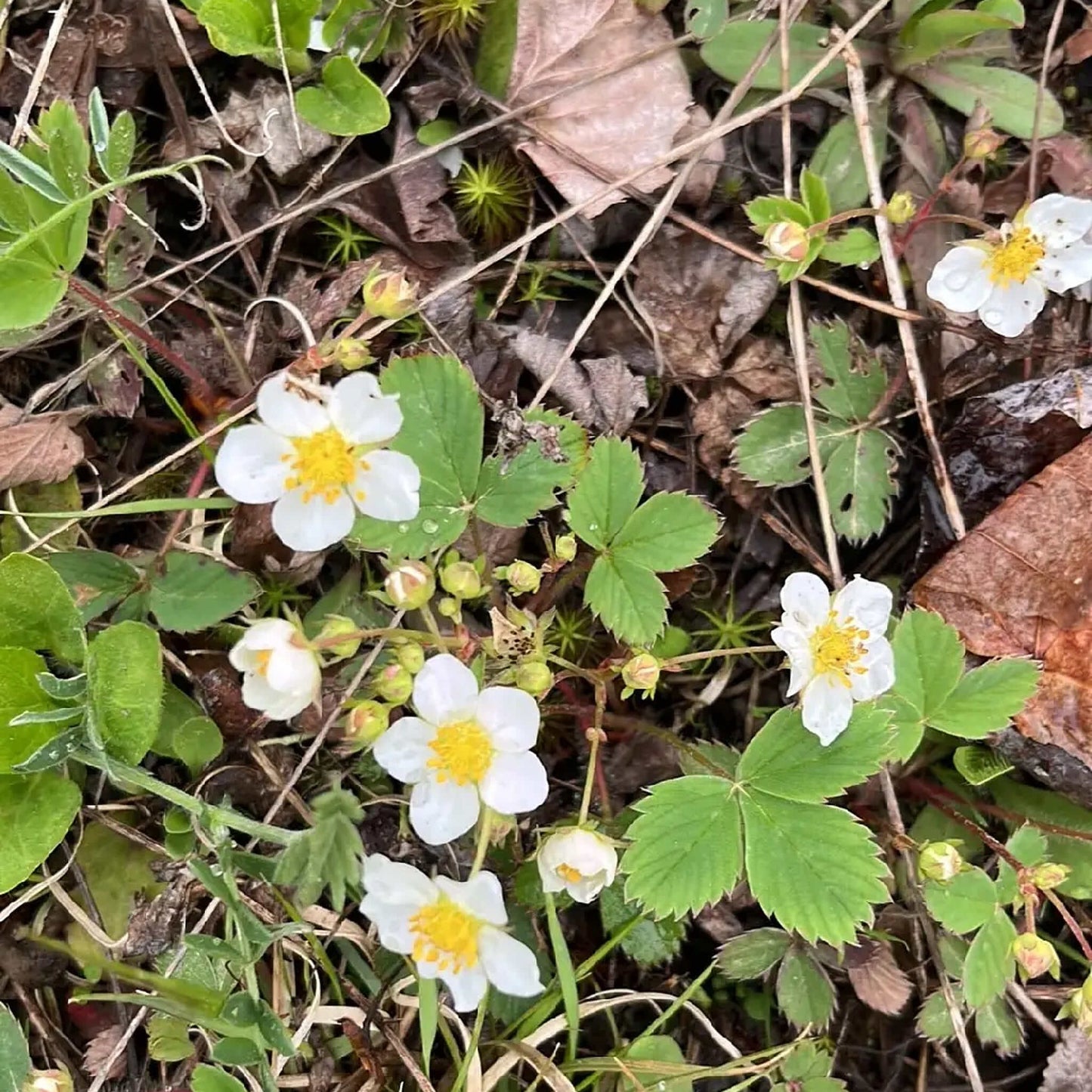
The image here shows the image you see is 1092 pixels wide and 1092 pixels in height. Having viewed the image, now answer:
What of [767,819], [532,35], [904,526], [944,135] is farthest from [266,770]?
[944,135]

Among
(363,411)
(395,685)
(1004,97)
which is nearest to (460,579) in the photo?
(395,685)

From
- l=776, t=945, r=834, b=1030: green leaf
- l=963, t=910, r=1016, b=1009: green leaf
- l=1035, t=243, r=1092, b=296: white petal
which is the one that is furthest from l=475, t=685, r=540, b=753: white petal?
l=1035, t=243, r=1092, b=296: white petal

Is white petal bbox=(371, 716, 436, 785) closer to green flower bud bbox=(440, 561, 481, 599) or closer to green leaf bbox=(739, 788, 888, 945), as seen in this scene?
green flower bud bbox=(440, 561, 481, 599)

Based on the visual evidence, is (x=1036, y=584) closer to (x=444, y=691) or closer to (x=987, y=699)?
(x=987, y=699)

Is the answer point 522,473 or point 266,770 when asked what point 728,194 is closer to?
point 522,473

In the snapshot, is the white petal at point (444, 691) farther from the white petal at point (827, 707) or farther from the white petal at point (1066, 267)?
the white petal at point (1066, 267)

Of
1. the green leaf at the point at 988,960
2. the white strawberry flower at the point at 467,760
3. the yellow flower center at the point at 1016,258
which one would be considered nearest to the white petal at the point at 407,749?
the white strawberry flower at the point at 467,760
